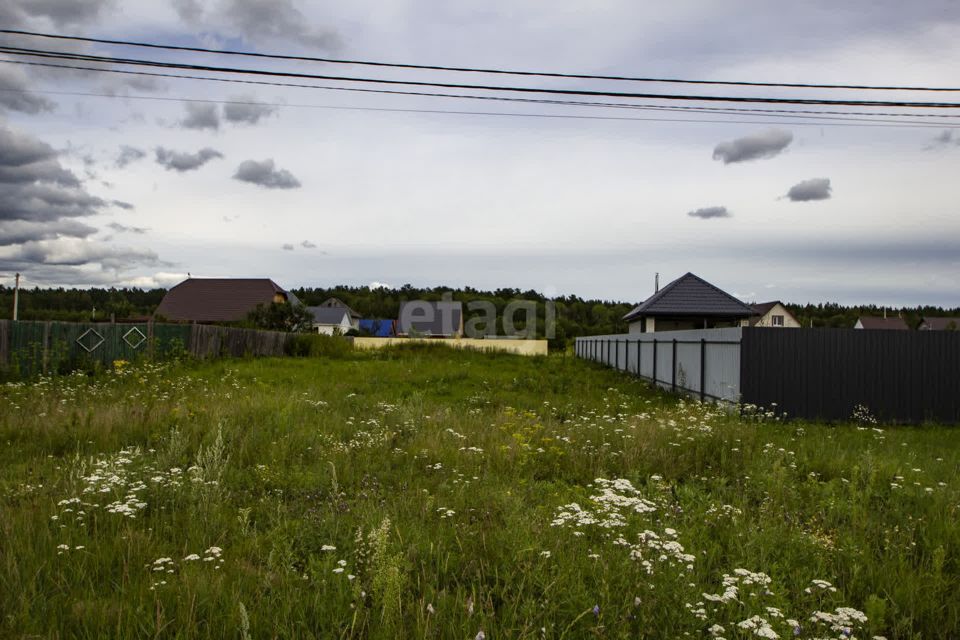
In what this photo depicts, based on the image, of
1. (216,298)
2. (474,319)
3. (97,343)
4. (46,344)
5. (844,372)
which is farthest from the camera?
(474,319)

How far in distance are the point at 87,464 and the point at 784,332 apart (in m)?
11.5

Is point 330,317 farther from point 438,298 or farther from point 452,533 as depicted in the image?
point 452,533

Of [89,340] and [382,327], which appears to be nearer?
[89,340]

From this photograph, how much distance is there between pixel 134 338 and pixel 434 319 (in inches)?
1971

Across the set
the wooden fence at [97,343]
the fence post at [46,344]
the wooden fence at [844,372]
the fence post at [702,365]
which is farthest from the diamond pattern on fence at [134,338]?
the wooden fence at [844,372]

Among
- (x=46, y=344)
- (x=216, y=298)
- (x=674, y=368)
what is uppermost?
(x=216, y=298)

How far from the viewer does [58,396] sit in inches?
378

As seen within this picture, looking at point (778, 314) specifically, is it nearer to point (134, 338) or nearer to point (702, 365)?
point (702, 365)

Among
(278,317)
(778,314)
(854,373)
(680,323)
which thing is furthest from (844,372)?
(778,314)

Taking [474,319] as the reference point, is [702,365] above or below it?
below

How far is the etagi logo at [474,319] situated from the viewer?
66.8 metres

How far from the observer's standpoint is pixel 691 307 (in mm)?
28391

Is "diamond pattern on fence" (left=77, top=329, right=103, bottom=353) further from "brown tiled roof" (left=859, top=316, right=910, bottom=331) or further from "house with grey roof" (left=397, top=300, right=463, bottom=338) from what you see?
"brown tiled roof" (left=859, top=316, right=910, bottom=331)

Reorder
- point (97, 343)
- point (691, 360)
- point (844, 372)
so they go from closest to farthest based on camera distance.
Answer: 1. point (844, 372)
2. point (691, 360)
3. point (97, 343)
